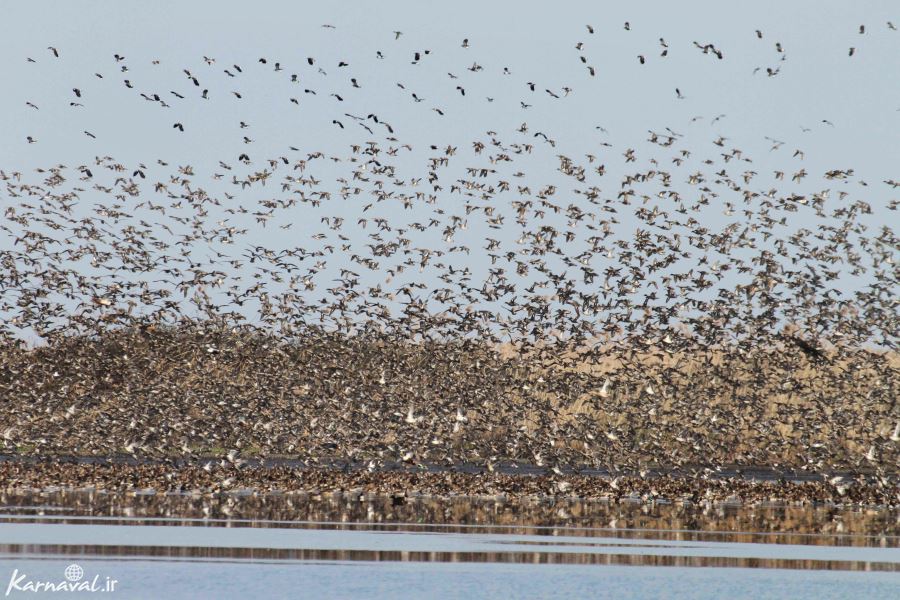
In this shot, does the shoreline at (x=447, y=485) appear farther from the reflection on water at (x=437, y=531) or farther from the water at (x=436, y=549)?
the water at (x=436, y=549)

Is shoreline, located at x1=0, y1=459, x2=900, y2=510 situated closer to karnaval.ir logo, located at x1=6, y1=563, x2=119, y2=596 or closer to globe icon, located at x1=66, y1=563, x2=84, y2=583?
globe icon, located at x1=66, y1=563, x2=84, y2=583

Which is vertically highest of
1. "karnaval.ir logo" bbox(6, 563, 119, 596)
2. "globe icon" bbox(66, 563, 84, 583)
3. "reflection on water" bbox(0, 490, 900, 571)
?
"reflection on water" bbox(0, 490, 900, 571)

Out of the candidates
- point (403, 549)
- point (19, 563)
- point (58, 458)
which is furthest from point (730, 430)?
point (19, 563)

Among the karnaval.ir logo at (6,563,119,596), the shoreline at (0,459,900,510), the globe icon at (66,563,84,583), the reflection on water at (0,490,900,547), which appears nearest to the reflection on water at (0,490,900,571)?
the reflection on water at (0,490,900,547)

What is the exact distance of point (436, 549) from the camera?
26.1 metres

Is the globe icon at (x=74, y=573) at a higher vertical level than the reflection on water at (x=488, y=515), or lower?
lower

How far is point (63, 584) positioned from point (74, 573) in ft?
1.91

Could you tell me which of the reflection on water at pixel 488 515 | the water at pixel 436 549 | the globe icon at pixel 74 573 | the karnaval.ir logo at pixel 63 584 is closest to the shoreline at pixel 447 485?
the reflection on water at pixel 488 515

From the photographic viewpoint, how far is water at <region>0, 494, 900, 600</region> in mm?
22078

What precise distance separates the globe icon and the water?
113mm

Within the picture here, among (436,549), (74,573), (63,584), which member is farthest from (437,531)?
(63,584)

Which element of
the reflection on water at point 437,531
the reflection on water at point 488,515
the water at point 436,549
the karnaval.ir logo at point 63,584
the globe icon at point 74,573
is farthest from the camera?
the reflection on water at point 488,515

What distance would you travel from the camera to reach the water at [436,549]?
2208 cm

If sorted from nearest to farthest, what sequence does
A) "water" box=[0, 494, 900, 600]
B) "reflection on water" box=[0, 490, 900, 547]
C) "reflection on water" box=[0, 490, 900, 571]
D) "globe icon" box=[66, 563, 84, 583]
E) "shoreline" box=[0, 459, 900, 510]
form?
"globe icon" box=[66, 563, 84, 583], "water" box=[0, 494, 900, 600], "reflection on water" box=[0, 490, 900, 571], "reflection on water" box=[0, 490, 900, 547], "shoreline" box=[0, 459, 900, 510]
